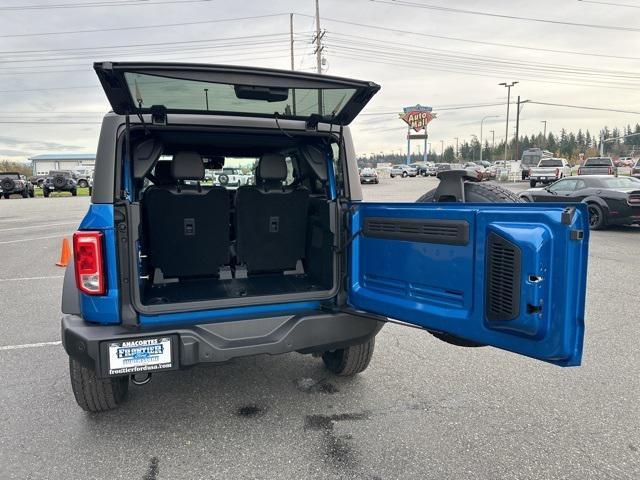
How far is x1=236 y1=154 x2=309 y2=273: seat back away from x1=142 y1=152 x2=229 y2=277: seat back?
0.47ft

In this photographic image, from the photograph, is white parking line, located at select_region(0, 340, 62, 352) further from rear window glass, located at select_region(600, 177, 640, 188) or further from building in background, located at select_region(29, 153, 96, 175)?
building in background, located at select_region(29, 153, 96, 175)

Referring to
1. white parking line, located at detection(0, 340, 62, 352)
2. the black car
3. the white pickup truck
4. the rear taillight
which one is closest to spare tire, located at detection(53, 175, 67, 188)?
the black car

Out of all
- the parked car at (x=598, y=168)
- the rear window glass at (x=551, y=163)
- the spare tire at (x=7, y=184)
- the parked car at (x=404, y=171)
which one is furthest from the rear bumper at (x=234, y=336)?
the parked car at (x=404, y=171)

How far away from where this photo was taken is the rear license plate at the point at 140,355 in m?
2.56

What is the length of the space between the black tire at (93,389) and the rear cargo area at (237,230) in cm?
58

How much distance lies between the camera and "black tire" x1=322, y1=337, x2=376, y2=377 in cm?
355

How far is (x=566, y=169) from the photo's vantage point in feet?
98.8

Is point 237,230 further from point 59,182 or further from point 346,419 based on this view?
point 59,182

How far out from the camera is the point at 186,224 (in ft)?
12.0

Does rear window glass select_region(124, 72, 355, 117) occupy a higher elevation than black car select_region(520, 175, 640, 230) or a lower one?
higher

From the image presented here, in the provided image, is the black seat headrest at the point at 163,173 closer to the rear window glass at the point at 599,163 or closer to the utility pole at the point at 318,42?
the rear window glass at the point at 599,163

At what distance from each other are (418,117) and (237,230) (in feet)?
234

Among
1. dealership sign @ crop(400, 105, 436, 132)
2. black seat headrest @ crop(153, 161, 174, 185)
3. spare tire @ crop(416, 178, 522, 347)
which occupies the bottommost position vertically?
spare tire @ crop(416, 178, 522, 347)

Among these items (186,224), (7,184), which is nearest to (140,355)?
(186,224)
